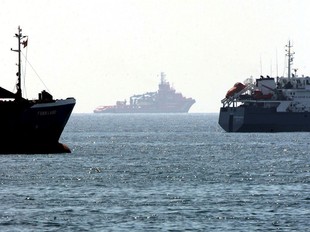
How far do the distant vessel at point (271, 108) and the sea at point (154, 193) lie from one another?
65.0 metres

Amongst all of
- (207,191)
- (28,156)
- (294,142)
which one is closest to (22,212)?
(207,191)

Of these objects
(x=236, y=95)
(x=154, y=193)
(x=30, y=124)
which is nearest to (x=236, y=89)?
(x=236, y=95)

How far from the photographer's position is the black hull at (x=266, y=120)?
162 m

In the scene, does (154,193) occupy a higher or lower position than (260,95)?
lower

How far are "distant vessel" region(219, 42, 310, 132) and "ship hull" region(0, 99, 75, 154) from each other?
74810 millimetres

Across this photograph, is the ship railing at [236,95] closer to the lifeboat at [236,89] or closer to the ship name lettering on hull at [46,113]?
the lifeboat at [236,89]

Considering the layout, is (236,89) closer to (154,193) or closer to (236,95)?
(236,95)

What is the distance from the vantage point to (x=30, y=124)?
87.0m

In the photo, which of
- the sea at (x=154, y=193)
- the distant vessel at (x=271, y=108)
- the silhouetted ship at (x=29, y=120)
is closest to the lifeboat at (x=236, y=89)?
the distant vessel at (x=271, y=108)

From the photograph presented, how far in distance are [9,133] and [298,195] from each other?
Answer: 114 ft

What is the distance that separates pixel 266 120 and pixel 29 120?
82181 millimetres

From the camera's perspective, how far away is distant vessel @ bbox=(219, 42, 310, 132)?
163125 millimetres

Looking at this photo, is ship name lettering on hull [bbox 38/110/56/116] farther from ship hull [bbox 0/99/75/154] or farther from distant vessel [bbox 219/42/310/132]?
distant vessel [bbox 219/42/310/132]

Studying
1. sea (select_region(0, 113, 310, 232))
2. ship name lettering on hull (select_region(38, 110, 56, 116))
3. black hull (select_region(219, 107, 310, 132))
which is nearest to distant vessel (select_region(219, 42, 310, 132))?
black hull (select_region(219, 107, 310, 132))
